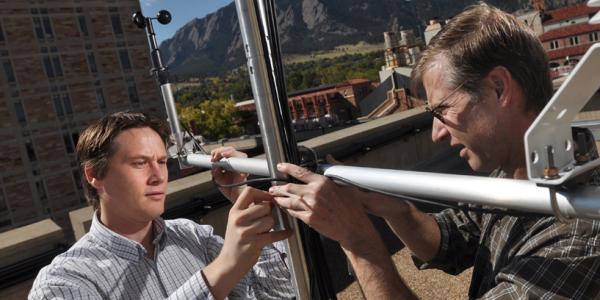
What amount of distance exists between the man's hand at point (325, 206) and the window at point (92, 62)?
145 feet

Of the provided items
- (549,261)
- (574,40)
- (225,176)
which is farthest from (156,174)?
(574,40)

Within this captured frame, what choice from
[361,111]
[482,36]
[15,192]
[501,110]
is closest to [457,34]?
[482,36]

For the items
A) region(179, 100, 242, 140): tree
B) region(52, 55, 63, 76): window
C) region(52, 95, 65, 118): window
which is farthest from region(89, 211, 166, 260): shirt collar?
region(179, 100, 242, 140): tree

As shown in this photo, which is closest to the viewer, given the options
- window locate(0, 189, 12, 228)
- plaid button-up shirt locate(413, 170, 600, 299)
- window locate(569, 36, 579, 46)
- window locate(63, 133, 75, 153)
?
plaid button-up shirt locate(413, 170, 600, 299)

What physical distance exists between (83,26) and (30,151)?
39.7ft

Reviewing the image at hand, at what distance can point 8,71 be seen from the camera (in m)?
36.6

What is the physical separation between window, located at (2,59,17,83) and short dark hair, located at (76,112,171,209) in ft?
133

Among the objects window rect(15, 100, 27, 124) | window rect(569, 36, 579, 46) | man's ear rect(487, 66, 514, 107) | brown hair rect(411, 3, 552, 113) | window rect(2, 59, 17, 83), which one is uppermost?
window rect(2, 59, 17, 83)

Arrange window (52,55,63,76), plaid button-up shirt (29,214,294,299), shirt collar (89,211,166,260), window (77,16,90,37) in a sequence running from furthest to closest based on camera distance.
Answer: window (77,16,90,37) → window (52,55,63,76) → shirt collar (89,211,166,260) → plaid button-up shirt (29,214,294,299)

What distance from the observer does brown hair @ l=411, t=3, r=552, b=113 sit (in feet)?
4.71

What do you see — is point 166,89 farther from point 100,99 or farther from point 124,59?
point 124,59

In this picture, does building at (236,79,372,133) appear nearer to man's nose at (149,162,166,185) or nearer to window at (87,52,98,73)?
window at (87,52,98,73)

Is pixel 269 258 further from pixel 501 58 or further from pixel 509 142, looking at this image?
pixel 501 58

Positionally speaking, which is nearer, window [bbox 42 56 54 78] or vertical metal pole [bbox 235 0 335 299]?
vertical metal pole [bbox 235 0 335 299]
